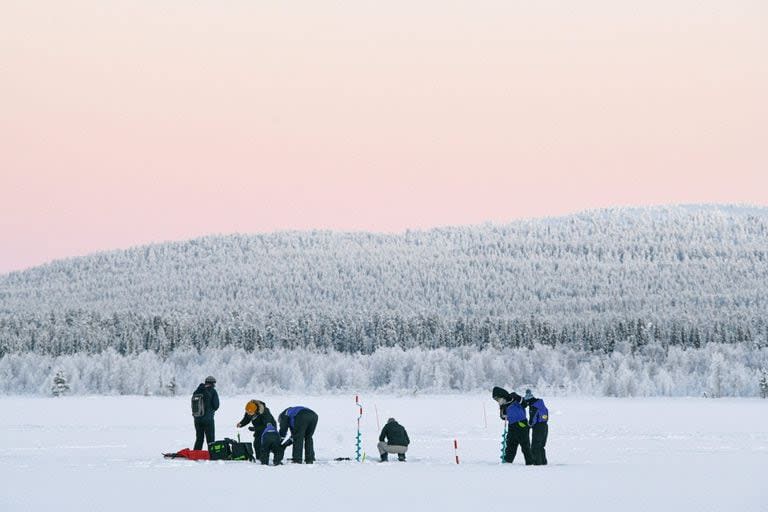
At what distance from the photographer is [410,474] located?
23.0 meters

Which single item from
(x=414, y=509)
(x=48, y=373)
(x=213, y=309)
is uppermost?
(x=213, y=309)

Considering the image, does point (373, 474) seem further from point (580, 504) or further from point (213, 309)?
point (213, 309)

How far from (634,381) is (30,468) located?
65.8 meters

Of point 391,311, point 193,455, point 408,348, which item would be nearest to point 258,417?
point 193,455

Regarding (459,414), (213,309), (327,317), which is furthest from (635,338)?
(213,309)

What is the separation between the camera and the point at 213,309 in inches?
6796

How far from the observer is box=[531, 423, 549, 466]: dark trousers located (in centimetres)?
2456

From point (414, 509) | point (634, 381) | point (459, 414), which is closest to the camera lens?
point (414, 509)

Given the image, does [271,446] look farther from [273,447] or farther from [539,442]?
[539,442]

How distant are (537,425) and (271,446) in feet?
16.8

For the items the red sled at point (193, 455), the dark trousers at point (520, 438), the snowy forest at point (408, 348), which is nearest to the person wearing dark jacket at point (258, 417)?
the red sled at point (193, 455)

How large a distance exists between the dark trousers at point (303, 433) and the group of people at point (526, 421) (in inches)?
144

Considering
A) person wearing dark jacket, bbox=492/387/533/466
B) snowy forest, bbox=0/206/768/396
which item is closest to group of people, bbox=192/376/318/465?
person wearing dark jacket, bbox=492/387/533/466

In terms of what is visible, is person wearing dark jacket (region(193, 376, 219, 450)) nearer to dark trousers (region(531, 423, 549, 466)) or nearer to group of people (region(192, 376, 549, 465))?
group of people (region(192, 376, 549, 465))
